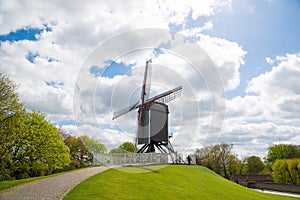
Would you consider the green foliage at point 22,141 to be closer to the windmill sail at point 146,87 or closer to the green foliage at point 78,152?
the windmill sail at point 146,87

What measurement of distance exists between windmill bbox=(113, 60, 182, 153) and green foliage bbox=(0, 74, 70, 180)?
8211mm

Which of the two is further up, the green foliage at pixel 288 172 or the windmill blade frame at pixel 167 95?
the windmill blade frame at pixel 167 95

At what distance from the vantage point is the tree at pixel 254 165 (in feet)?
225

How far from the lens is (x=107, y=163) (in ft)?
89.6

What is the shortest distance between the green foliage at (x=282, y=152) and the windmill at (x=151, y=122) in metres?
44.3

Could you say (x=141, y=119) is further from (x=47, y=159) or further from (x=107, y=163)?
(x=47, y=159)

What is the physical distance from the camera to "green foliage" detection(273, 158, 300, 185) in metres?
45.7

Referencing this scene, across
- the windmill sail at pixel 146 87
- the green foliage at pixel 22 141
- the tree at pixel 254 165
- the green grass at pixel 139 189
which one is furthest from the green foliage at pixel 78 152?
the tree at pixel 254 165

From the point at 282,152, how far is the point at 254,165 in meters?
7.56

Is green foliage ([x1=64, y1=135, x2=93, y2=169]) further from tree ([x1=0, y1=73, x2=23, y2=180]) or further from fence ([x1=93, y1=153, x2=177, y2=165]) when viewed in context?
tree ([x1=0, y1=73, x2=23, y2=180])

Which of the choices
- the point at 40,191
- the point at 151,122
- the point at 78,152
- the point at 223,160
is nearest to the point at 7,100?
the point at 40,191

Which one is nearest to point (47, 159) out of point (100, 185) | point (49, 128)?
point (49, 128)

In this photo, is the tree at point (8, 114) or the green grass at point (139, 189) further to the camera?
the tree at point (8, 114)

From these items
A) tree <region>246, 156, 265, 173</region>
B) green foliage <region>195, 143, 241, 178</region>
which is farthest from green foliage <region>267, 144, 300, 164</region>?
green foliage <region>195, 143, 241, 178</region>
